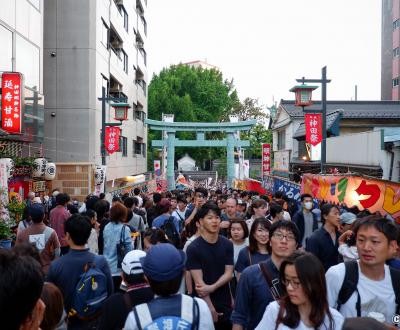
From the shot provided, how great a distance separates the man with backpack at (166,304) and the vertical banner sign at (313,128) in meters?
13.2

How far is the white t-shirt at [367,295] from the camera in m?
3.18

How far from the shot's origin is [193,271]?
4.44m

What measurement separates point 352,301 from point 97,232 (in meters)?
5.20

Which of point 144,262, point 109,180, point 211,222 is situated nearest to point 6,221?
point 211,222

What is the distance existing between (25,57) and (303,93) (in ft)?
33.4

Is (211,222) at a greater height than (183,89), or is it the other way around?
(183,89)

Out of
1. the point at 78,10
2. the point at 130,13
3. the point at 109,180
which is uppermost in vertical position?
the point at 130,13

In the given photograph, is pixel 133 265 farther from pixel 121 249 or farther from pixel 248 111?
pixel 248 111

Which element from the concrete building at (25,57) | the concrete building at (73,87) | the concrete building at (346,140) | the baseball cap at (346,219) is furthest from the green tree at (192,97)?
the baseball cap at (346,219)

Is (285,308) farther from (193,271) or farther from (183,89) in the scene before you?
(183,89)

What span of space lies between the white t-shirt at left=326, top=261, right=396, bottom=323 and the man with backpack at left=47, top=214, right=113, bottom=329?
2.01 m

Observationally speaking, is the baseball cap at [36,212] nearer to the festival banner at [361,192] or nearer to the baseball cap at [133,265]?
the baseball cap at [133,265]

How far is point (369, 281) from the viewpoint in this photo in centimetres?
325

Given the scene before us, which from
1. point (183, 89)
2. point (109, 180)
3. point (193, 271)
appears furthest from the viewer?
point (183, 89)
